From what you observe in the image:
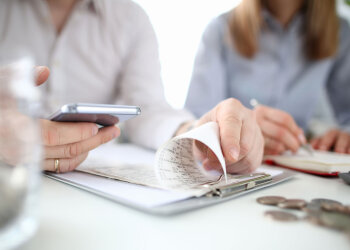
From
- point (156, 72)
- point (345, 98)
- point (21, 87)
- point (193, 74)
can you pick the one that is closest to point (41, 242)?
point (21, 87)

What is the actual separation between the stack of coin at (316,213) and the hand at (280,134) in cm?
37

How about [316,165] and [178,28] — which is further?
[178,28]

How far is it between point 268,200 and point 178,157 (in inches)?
6.5

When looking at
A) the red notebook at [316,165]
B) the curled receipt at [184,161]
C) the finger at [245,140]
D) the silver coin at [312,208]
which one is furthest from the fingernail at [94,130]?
the red notebook at [316,165]

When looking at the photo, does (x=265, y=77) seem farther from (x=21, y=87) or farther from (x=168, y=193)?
(x=21, y=87)

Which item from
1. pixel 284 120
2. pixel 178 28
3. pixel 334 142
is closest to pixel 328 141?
pixel 334 142

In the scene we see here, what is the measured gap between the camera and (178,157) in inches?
18.9

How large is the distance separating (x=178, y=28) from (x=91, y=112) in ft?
6.33

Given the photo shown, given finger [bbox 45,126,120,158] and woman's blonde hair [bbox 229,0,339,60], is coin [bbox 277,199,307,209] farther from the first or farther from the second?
woman's blonde hair [bbox 229,0,339,60]

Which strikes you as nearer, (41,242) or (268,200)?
(41,242)

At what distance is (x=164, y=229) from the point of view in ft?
0.93

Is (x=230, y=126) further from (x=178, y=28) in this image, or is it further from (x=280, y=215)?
(x=178, y=28)

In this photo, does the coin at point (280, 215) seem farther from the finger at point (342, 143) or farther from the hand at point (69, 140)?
the finger at point (342, 143)

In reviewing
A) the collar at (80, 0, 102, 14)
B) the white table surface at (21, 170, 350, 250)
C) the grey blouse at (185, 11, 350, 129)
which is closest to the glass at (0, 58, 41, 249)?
the white table surface at (21, 170, 350, 250)
